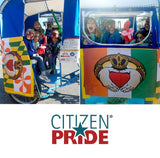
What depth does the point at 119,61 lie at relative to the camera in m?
2.27

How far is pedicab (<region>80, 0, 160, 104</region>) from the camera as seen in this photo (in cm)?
222

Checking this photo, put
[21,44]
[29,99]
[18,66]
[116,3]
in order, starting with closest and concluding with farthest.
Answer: [116,3] → [21,44] → [18,66] → [29,99]

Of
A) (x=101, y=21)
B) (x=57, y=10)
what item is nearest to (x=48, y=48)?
(x=57, y=10)

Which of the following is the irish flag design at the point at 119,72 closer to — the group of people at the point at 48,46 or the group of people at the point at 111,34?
the group of people at the point at 111,34

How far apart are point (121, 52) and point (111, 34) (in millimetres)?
267

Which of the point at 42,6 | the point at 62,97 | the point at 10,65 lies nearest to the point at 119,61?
the point at 10,65

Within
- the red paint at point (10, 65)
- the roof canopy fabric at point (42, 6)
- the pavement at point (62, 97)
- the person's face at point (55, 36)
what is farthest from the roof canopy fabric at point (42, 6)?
the pavement at point (62, 97)

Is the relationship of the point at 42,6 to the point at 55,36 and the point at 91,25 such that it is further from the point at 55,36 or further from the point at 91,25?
the point at 91,25

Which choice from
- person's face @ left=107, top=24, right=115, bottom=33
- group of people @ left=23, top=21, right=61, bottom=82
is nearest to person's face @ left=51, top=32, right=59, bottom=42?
group of people @ left=23, top=21, right=61, bottom=82

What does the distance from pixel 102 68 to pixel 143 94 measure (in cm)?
62

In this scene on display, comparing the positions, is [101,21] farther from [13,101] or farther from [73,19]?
[13,101]

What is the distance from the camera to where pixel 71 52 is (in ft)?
8.81

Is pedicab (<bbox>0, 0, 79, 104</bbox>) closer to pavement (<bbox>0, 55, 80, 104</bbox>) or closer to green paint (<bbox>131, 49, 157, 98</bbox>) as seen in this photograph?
pavement (<bbox>0, 55, 80, 104</bbox>)

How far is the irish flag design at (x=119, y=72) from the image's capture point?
7.36ft
